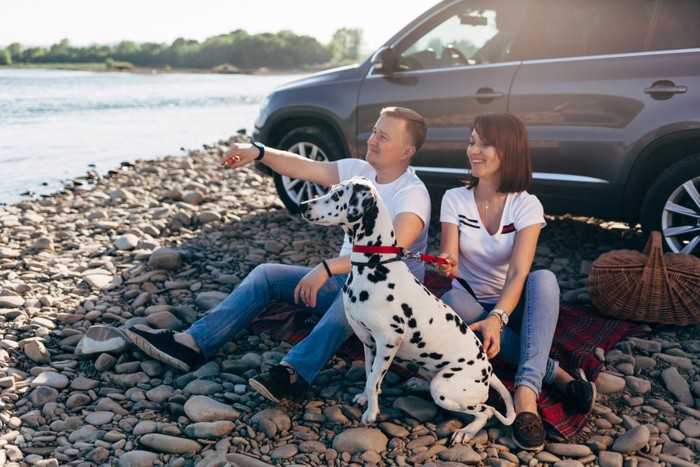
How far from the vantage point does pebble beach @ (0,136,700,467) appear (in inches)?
132

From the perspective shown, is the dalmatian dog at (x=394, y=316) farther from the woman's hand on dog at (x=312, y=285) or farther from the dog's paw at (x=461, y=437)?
the woman's hand on dog at (x=312, y=285)

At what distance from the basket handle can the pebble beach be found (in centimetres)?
33

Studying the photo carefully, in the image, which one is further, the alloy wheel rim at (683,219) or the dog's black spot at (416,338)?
the alloy wheel rim at (683,219)

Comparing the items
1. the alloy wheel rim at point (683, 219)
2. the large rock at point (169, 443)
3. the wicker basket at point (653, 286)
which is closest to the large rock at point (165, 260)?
the large rock at point (169, 443)

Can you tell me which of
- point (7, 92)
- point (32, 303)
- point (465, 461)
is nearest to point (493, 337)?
point (465, 461)

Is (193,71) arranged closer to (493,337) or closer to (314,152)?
(314,152)

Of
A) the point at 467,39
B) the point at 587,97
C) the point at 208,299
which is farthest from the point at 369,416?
the point at 467,39

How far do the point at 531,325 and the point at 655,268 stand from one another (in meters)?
1.41

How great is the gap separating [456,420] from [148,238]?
14.0 ft

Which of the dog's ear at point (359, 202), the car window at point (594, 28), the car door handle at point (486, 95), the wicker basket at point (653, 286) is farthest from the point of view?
the car door handle at point (486, 95)

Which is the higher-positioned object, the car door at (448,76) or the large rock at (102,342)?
the car door at (448,76)

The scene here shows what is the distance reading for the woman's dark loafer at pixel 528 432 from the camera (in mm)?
3355

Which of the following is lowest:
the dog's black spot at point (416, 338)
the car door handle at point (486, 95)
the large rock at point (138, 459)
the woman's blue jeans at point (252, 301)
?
the large rock at point (138, 459)

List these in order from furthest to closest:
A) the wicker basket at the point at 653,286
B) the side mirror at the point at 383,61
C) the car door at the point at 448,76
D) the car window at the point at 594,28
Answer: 1. the side mirror at the point at 383,61
2. the car door at the point at 448,76
3. the car window at the point at 594,28
4. the wicker basket at the point at 653,286
